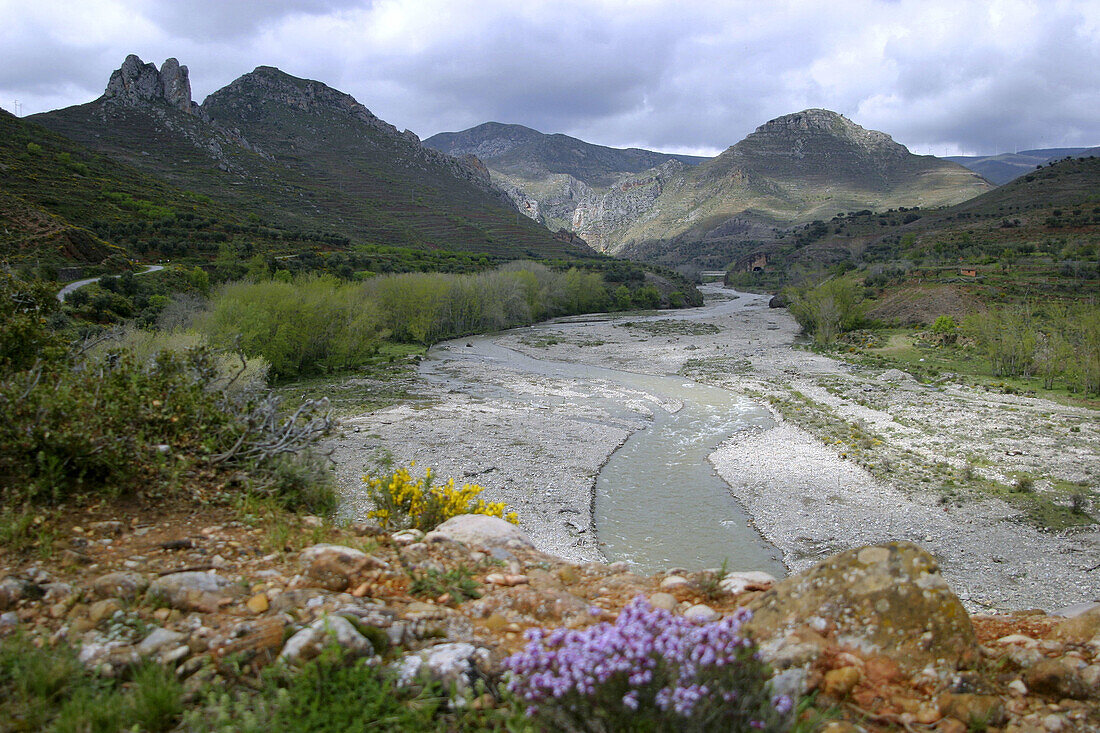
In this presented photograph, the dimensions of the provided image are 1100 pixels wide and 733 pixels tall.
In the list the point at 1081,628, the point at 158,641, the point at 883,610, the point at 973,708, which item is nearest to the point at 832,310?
the point at 1081,628

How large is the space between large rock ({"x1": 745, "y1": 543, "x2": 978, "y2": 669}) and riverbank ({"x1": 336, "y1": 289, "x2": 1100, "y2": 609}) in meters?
9.87

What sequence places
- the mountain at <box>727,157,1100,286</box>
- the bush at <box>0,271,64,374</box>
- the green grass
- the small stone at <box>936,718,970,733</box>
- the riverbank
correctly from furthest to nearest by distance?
the mountain at <box>727,157,1100,286</box> < the riverbank < the bush at <box>0,271,64,374</box> < the small stone at <box>936,718,970,733</box> < the green grass

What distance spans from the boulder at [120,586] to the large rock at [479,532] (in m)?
2.41

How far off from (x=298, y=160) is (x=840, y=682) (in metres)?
133

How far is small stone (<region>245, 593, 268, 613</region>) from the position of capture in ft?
12.4

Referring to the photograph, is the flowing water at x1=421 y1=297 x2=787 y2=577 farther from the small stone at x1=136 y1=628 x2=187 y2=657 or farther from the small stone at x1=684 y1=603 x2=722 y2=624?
the small stone at x1=136 y1=628 x2=187 y2=657

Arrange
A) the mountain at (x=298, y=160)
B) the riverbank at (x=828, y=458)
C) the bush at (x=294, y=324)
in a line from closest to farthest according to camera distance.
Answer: the riverbank at (x=828, y=458)
the bush at (x=294, y=324)
the mountain at (x=298, y=160)

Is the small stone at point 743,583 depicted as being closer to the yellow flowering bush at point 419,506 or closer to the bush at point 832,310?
the yellow flowering bush at point 419,506

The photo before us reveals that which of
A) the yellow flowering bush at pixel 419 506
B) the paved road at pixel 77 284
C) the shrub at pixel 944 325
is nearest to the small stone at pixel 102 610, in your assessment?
the yellow flowering bush at pixel 419 506

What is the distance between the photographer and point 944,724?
3.13 m

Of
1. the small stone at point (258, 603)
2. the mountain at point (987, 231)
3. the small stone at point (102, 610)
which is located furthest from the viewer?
the mountain at point (987, 231)

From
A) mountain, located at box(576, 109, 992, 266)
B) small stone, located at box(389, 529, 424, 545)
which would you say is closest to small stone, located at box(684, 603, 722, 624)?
small stone, located at box(389, 529, 424, 545)

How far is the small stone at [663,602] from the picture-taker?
14.5 ft

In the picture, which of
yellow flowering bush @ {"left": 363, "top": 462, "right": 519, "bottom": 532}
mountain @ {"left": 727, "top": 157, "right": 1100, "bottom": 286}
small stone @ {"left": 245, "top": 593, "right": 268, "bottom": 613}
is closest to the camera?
small stone @ {"left": 245, "top": 593, "right": 268, "bottom": 613}
